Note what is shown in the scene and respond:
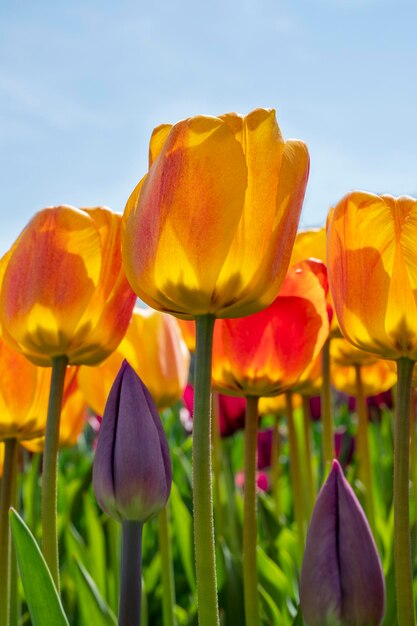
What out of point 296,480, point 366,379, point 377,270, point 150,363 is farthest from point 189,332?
point 366,379

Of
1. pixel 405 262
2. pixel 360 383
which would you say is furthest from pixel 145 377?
pixel 405 262

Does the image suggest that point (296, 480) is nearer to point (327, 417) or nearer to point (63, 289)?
point (327, 417)

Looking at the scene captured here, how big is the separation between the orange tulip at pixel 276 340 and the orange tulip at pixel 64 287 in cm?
17

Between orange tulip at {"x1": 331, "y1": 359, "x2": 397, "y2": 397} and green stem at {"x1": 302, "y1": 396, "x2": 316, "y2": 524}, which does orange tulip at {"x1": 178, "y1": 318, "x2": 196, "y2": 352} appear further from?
orange tulip at {"x1": 331, "y1": 359, "x2": 397, "y2": 397}

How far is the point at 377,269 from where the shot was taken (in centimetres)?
71

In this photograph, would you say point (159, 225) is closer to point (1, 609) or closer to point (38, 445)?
point (1, 609)

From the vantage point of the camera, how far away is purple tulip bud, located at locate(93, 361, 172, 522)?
1.99 feet

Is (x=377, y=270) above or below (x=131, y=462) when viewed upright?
above

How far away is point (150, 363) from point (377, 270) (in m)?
0.61

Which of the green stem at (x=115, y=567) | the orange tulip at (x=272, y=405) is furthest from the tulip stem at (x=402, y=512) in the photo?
the orange tulip at (x=272, y=405)

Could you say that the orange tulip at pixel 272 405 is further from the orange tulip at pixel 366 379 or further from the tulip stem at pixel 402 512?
the tulip stem at pixel 402 512

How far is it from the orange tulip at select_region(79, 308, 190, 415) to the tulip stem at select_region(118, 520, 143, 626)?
615mm

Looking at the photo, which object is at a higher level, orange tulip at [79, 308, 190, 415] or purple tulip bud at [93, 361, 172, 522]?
orange tulip at [79, 308, 190, 415]

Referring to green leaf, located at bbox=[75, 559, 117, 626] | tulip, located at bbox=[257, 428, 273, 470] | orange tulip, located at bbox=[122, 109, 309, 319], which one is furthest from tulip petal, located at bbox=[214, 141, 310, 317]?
tulip, located at bbox=[257, 428, 273, 470]
